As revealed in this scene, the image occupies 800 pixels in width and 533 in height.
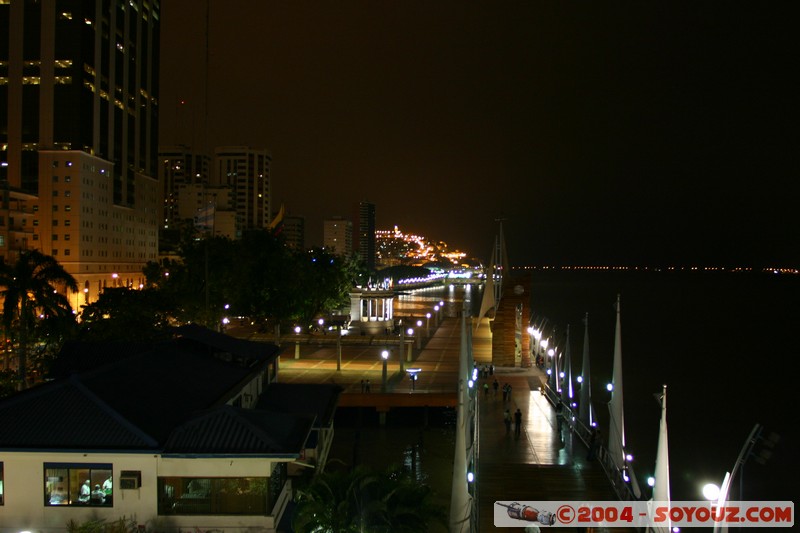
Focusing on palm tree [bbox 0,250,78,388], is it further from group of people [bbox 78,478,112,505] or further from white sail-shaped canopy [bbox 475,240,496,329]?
white sail-shaped canopy [bbox 475,240,496,329]

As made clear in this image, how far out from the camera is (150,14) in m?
115

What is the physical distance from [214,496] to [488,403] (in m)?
20.7

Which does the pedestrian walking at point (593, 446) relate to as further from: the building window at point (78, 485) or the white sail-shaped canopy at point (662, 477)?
the building window at point (78, 485)

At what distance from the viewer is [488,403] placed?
34469mm

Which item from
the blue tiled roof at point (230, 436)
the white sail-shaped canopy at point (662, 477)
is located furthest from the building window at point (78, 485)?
the white sail-shaped canopy at point (662, 477)

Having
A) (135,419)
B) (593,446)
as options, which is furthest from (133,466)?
(593,446)

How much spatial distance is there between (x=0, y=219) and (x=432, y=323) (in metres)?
46.3

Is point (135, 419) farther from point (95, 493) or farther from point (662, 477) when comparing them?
point (662, 477)

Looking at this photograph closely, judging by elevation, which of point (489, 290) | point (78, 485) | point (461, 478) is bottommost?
point (461, 478)

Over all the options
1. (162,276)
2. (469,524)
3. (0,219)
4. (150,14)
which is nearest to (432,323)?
(162,276)

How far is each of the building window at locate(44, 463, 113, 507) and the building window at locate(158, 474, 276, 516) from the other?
4.07 feet

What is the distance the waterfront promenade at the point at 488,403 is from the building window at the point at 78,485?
987cm

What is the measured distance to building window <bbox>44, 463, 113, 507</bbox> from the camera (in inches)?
610

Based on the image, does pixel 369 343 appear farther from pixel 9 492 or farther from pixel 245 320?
pixel 9 492
